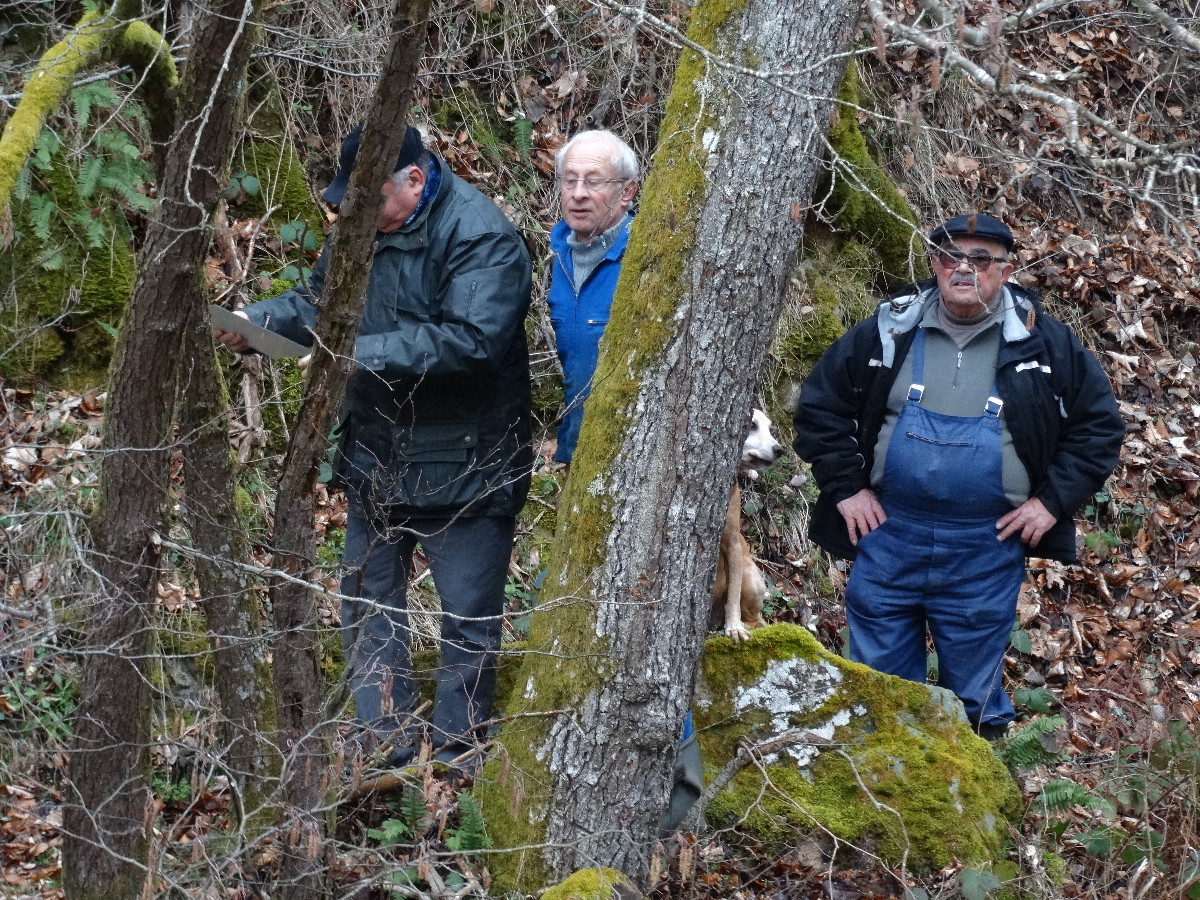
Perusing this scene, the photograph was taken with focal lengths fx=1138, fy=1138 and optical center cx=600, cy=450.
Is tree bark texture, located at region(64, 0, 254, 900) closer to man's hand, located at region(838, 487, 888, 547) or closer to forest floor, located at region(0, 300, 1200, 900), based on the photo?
forest floor, located at region(0, 300, 1200, 900)

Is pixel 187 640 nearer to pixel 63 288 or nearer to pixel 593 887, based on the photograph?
pixel 63 288

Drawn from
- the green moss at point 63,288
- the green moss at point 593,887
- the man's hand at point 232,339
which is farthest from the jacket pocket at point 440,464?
the green moss at point 63,288

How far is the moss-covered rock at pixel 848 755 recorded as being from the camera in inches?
168

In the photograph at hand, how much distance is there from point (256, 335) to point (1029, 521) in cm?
306

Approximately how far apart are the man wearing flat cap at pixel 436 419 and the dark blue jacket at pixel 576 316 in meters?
0.22

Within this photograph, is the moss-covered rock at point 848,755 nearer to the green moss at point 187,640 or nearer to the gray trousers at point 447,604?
the gray trousers at point 447,604

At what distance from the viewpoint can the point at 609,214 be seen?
4262 millimetres

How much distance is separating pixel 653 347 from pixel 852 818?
201cm

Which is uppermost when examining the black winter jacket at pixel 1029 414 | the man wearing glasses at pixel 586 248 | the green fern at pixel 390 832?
the man wearing glasses at pixel 586 248

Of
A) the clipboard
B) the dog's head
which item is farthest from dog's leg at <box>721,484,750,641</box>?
the clipboard

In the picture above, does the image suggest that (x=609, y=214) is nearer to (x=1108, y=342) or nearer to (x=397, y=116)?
(x=397, y=116)

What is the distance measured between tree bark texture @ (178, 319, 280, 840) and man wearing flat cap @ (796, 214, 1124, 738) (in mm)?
2399

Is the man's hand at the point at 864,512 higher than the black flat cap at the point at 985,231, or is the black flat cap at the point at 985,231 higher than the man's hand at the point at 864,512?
the black flat cap at the point at 985,231

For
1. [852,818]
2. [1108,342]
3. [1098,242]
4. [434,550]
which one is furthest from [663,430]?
[1098,242]
